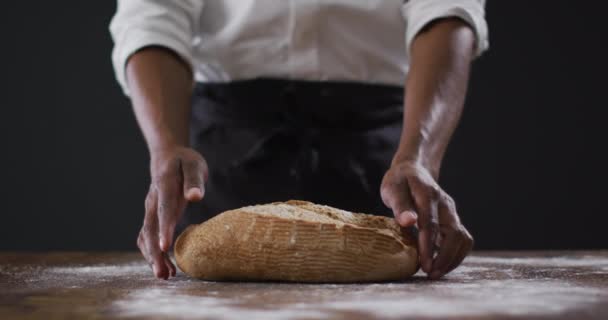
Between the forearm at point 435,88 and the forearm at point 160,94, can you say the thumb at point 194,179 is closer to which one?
the forearm at point 160,94

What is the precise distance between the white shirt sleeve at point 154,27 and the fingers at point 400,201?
63 cm

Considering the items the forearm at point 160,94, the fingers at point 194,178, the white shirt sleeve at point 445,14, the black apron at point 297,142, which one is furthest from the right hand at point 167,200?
the white shirt sleeve at point 445,14

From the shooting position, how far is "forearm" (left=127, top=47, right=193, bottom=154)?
1.53 m

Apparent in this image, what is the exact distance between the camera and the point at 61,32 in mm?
3109

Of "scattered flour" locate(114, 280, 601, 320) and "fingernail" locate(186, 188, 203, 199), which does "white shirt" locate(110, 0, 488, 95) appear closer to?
"fingernail" locate(186, 188, 203, 199)

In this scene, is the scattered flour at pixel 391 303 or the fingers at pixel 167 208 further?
the fingers at pixel 167 208

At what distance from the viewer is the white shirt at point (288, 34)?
1.71 m

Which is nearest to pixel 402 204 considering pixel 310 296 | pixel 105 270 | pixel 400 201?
pixel 400 201

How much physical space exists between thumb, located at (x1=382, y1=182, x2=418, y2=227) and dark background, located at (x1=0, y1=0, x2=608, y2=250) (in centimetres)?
188

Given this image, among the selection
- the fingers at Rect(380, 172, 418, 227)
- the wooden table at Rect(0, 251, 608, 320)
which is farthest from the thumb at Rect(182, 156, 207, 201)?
the fingers at Rect(380, 172, 418, 227)

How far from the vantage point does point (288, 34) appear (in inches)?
68.5

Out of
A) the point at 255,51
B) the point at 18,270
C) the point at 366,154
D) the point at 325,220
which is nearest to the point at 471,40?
the point at 366,154

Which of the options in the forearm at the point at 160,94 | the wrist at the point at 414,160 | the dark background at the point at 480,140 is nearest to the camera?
the wrist at the point at 414,160

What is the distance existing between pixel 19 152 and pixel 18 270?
1.74 m
